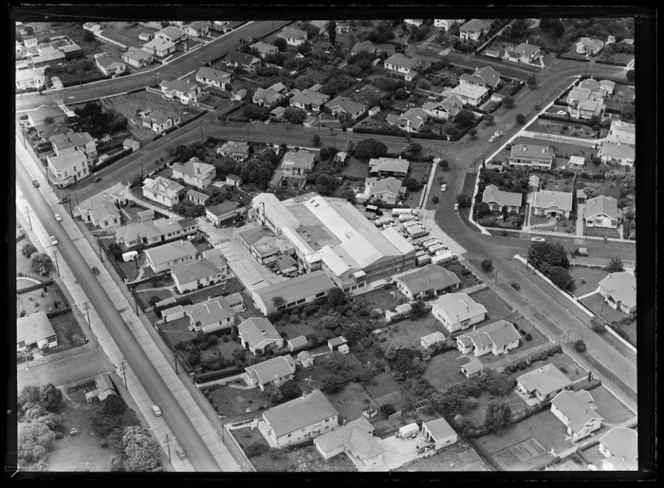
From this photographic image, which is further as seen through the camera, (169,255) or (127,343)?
(169,255)

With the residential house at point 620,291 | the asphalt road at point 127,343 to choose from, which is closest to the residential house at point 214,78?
the asphalt road at point 127,343

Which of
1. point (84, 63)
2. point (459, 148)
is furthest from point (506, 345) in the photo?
point (84, 63)

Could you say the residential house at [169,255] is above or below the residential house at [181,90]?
below

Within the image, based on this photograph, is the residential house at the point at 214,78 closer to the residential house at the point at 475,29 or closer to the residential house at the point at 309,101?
the residential house at the point at 309,101

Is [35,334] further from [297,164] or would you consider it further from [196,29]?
[196,29]

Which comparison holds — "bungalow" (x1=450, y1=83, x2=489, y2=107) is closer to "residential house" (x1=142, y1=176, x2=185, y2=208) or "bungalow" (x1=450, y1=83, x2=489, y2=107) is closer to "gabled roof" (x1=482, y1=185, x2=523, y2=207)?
"gabled roof" (x1=482, y1=185, x2=523, y2=207)

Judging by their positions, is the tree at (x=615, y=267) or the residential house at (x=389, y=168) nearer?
the tree at (x=615, y=267)

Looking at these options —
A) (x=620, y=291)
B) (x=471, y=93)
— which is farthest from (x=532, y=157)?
(x=620, y=291)

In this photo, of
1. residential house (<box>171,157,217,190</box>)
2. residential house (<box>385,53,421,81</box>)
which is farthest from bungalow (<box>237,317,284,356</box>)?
residential house (<box>385,53,421,81</box>)
